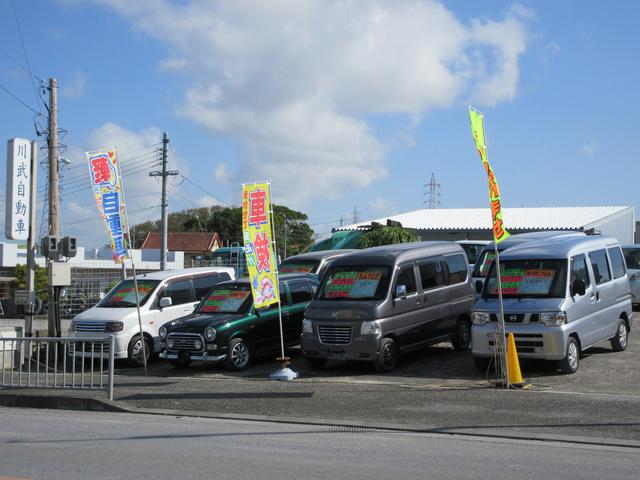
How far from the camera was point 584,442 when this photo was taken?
29.2ft

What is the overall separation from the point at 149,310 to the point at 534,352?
9122 mm

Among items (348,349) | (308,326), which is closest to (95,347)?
(308,326)

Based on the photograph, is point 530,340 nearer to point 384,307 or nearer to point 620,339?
point 384,307

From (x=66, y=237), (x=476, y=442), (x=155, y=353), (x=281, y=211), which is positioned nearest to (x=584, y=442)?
(x=476, y=442)

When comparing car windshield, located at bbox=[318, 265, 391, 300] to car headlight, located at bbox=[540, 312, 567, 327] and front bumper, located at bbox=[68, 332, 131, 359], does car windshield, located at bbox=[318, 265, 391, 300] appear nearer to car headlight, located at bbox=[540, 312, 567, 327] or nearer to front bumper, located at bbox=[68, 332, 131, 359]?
car headlight, located at bbox=[540, 312, 567, 327]

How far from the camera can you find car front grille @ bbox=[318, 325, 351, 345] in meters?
14.6

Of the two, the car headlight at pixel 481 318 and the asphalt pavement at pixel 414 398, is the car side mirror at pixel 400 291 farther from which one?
the car headlight at pixel 481 318

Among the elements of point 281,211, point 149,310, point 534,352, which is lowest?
point 534,352

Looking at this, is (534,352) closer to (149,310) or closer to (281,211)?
(149,310)

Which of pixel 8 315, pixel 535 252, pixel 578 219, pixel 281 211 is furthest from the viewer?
pixel 281 211

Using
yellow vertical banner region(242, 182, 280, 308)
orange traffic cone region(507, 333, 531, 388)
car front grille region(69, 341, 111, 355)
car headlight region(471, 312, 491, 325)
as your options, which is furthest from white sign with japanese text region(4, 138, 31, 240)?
orange traffic cone region(507, 333, 531, 388)

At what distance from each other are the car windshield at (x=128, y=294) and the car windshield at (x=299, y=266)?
146 inches

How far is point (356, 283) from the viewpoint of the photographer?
15.3 m

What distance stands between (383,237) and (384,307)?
14643mm
